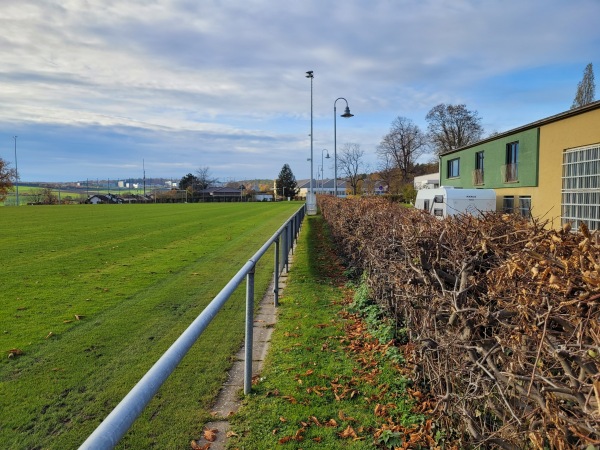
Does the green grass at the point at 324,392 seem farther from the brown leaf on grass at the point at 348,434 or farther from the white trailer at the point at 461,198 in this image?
the white trailer at the point at 461,198

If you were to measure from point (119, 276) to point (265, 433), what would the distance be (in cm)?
682

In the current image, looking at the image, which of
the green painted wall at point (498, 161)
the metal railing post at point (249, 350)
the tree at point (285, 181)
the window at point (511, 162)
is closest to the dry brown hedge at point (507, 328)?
the metal railing post at point (249, 350)

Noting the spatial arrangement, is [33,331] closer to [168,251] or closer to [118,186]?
[168,251]

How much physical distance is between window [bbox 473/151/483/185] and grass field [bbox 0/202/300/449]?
2594cm

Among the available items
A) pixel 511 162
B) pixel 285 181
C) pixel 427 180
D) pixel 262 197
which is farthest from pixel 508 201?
pixel 285 181

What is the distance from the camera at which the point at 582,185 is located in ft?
66.5

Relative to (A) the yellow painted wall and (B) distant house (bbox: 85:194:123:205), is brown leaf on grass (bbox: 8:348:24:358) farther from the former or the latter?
(B) distant house (bbox: 85:194:123:205)

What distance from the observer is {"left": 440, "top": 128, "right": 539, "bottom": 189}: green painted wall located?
24422mm

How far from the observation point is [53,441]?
3232mm

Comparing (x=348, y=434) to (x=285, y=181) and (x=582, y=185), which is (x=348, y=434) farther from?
(x=285, y=181)

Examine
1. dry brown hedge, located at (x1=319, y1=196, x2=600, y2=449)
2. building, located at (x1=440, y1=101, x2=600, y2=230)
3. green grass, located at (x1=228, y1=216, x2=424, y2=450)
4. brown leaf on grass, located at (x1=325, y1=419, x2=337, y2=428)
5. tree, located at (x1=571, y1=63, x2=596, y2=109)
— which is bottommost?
brown leaf on grass, located at (x1=325, y1=419, x2=337, y2=428)

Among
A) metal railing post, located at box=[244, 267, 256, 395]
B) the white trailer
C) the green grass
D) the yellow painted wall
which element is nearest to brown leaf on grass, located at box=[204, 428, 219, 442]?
the green grass

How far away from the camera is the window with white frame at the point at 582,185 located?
19312mm

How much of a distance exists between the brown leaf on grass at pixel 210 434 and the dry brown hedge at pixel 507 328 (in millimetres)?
1691
